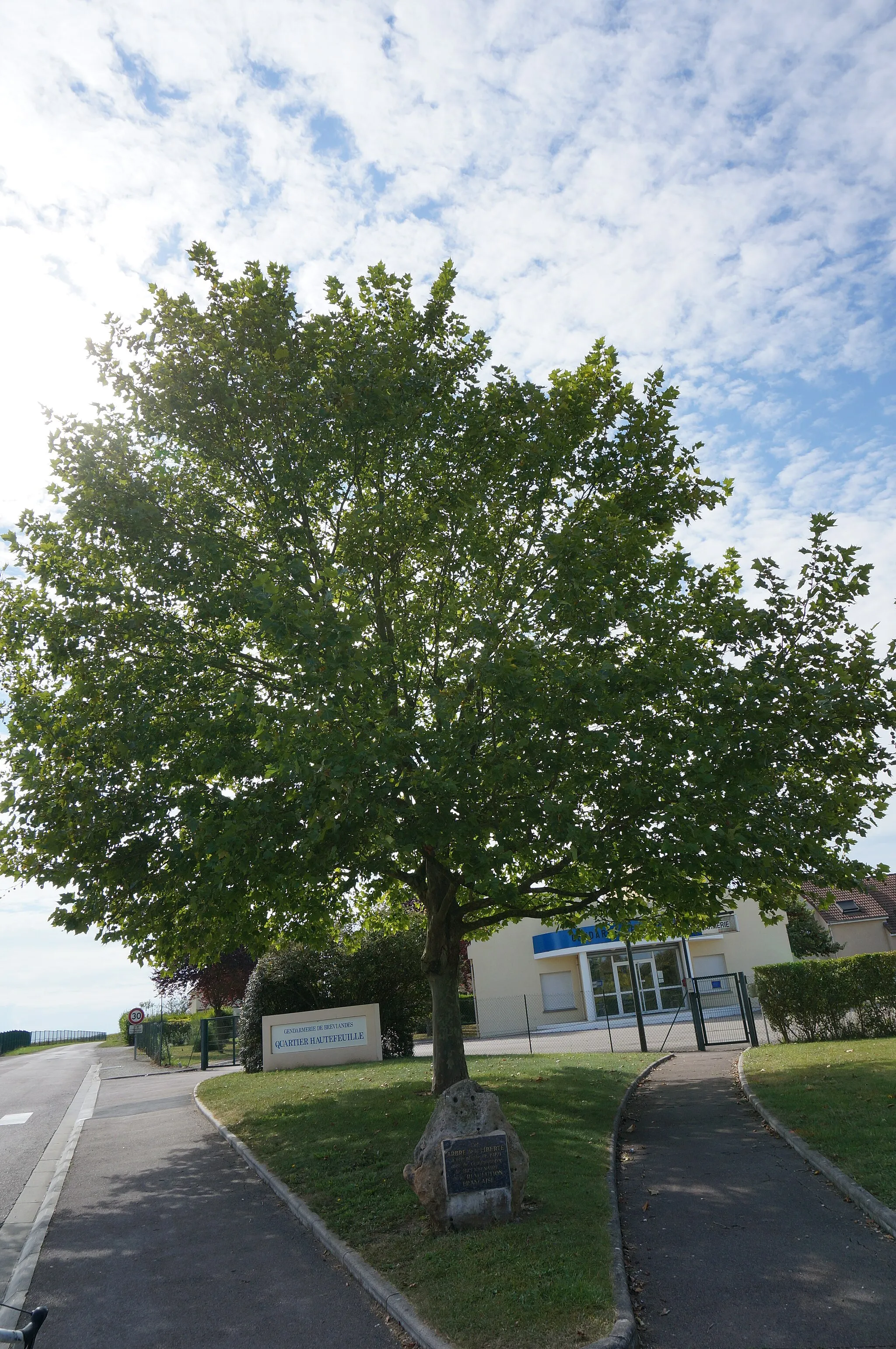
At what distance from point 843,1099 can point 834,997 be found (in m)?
8.73

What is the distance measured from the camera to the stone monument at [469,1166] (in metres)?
7.67

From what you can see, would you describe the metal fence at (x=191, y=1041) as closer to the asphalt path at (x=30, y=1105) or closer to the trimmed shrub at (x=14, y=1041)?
the asphalt path at (x=30, y=1105)

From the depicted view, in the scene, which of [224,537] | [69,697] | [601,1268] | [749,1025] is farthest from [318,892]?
[749,1025]

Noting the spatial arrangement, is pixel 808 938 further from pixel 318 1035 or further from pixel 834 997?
pixel 318 1035

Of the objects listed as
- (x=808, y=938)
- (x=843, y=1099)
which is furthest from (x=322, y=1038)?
(x=808, y=938)

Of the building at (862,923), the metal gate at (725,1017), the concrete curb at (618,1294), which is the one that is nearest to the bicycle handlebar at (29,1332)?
the concrete curb at (618,1294)

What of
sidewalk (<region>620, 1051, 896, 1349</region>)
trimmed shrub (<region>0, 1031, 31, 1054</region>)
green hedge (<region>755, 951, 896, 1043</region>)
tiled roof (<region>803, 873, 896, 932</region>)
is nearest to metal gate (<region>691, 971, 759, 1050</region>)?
green hedge (<region>755, 951, 896, 1043</region>)

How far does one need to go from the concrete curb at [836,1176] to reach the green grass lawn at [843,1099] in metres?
0.08

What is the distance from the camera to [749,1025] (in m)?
21.6

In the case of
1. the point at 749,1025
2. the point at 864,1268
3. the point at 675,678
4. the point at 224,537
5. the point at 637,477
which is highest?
the point at 637,477

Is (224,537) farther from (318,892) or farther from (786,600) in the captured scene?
(786,600)

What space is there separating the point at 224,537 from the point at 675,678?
680cm

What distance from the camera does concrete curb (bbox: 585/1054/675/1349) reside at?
210 inches

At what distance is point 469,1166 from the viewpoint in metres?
7.77
